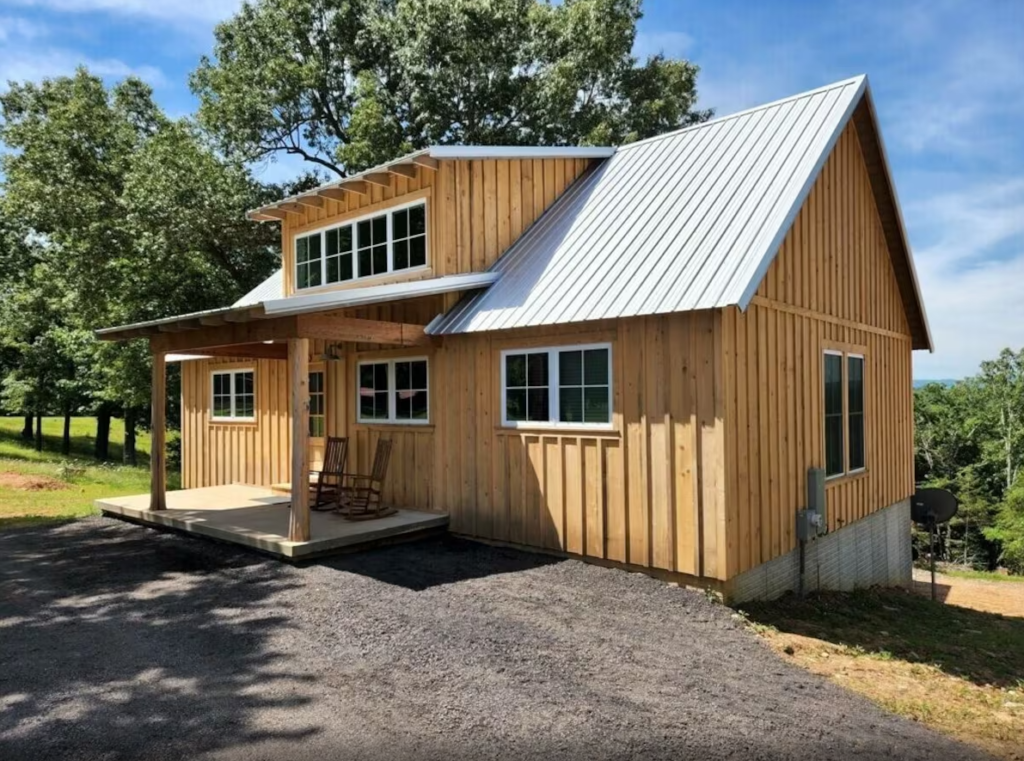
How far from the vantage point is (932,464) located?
4050 centimetres

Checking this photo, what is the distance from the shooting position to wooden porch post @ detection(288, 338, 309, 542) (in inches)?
287

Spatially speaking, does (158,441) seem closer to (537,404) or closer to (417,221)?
(417,221)

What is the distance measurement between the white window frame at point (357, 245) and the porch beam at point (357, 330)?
1.33 m

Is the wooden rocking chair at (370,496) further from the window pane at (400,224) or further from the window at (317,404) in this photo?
the window pane at (400,224)

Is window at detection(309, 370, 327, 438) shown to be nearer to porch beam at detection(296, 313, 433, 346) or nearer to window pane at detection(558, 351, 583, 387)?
porch beam at detection(296, 313, 433, 346)

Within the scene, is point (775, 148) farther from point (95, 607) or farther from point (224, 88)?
point (224, 88)

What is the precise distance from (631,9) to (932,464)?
33.4 metres

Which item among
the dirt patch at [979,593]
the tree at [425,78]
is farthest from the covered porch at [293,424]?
the tree at [425,78]

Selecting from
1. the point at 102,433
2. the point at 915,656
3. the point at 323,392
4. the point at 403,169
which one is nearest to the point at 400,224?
the point at 403,169

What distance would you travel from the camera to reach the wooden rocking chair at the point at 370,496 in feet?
28.7

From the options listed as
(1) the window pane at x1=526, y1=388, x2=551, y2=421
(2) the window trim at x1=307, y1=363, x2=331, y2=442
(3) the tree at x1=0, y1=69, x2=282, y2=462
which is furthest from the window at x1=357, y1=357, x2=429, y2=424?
(3) the tree at x1=0, y1=69, x2=282, y2=462

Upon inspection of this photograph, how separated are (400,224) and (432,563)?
5.02 metres

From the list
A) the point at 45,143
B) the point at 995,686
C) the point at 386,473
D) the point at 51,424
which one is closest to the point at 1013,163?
the point at 995,686

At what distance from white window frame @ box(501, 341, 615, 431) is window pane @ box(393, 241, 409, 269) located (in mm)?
2572
